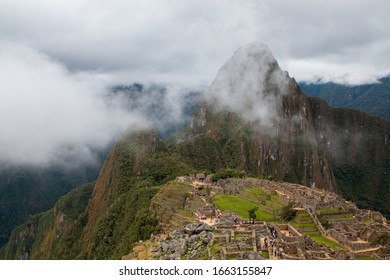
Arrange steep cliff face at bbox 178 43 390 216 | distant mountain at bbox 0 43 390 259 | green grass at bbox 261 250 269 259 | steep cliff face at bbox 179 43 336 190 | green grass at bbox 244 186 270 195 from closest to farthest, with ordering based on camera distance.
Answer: green grass at bbox 261 250 269 259 < green grass at bbox 244 186 270 195 < distant mountain at bbox 0 43 390 259 < steep cliff face at bbox 179 43 336 190 < steep cliff face at bbox 178 43 390 216

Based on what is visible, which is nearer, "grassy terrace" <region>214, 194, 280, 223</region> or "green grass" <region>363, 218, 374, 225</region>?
"grassy terrace" <region>214, 194, 280, 223</region>

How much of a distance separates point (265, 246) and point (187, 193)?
3884cm

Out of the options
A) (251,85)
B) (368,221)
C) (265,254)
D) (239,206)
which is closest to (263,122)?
(251,85)

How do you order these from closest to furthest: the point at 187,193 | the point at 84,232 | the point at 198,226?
the point at 198,226 < the point at 187,193 < the point at 84,232

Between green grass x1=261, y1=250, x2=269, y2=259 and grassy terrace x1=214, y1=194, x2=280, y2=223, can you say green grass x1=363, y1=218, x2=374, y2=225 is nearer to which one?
grassy terrace x1=214, y1=194, x2=280, y2=223

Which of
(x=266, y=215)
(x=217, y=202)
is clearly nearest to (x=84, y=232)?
Result: (x=217, y=202)

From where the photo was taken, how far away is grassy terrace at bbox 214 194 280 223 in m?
48.6

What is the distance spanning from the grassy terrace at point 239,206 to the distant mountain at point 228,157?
23905 millimetres

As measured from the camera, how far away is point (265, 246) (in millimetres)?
23859

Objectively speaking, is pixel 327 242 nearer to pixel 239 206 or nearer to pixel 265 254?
pixel 239 206

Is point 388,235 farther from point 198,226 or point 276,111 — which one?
point 276,111

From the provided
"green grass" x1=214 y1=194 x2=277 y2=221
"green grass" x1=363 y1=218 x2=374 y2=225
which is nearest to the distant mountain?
"green grass" x1=214 y1=194 x2=277 y2=221

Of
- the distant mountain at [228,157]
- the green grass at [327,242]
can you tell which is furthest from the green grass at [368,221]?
the distant mountain at [228,157]

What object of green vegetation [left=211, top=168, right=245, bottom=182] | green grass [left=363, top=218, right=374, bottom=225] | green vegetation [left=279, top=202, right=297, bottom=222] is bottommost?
green grass [left=363, top=218, right=374, bottom=225]
